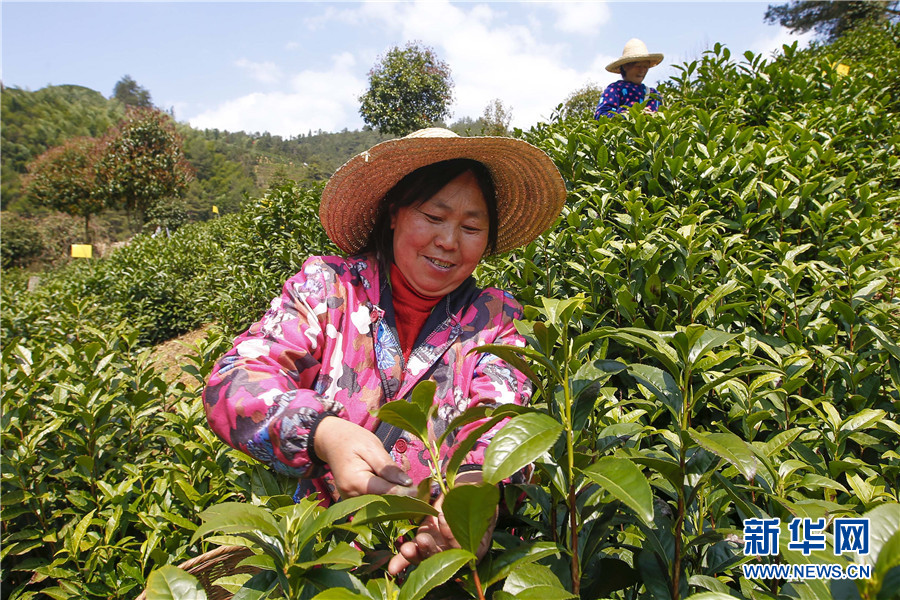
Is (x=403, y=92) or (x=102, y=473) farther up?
(x=403, y=92)

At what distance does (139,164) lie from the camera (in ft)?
73.6

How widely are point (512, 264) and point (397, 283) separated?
621 mm

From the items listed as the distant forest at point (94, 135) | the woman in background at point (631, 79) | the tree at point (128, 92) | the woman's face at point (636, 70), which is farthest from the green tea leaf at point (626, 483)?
the tree at point (128, 92)

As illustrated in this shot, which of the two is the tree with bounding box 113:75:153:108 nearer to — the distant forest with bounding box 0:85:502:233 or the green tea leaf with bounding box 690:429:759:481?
the distant forest with bounding box 0:85:502:233

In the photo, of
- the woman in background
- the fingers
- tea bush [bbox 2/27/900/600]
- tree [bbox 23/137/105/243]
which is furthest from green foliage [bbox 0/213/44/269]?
the fingers

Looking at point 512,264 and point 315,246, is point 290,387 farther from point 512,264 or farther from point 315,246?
point 315,246

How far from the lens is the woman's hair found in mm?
1680

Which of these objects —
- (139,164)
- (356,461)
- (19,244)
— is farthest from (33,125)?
(356,461)

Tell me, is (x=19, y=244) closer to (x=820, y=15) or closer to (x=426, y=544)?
(x=426, y=544)

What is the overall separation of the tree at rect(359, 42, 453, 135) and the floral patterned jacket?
23536mm

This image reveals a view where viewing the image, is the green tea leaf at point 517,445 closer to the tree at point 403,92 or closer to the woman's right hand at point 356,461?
the woman's right hand at point 356,461

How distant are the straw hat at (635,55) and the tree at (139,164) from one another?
2290cm

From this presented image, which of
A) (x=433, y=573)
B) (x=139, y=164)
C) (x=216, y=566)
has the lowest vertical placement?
(x=216, y=566)

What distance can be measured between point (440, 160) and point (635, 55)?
385 centimetres
